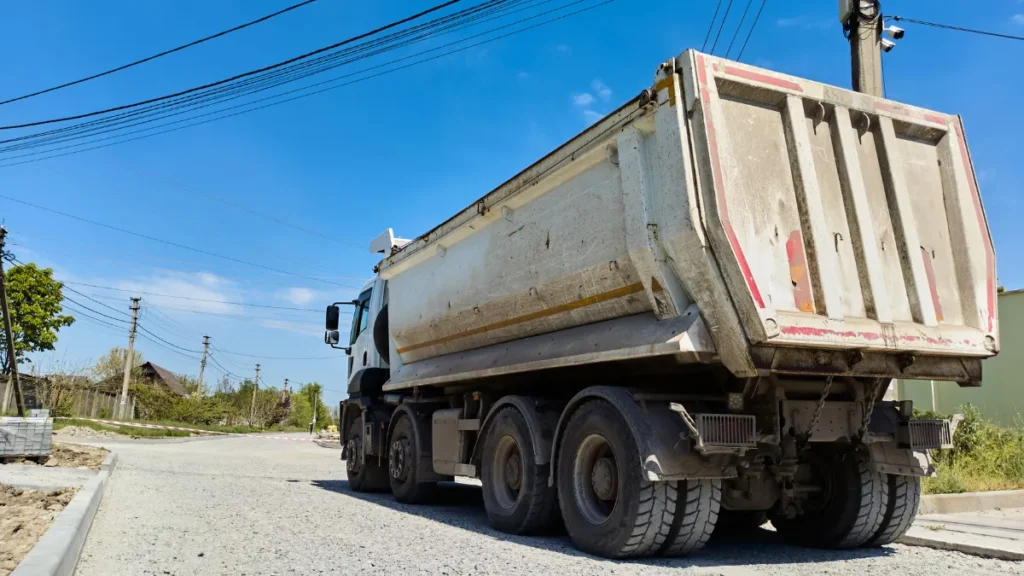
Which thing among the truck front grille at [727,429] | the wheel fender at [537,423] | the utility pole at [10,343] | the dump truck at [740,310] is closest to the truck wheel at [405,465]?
the dump truck at [740,310]

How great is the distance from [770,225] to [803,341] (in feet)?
2.57

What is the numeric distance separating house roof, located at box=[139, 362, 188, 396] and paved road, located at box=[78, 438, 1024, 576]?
6202 centimetres

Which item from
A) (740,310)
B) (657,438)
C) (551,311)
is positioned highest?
(551,311)

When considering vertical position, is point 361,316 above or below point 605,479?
above

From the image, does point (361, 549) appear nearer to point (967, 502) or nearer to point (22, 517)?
point (22, 517)

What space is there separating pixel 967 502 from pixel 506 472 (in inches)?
199

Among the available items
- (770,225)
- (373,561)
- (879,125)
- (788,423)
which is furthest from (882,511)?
(373,561)

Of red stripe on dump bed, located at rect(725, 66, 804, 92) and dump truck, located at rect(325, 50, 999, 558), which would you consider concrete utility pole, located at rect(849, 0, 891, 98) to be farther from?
red stripe on dump bed, located at rect(725, 66, 804, 92)

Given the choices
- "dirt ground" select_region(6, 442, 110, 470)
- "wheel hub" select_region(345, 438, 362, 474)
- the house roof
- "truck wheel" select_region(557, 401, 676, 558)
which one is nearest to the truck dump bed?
"truck wheel" select_region(557, 401, 676, 558)

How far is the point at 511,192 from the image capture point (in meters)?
6.73

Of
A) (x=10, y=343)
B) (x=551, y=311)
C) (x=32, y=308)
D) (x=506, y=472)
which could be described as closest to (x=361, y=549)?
(x=506, y=472)

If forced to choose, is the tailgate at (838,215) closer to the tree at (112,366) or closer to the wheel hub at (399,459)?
the wheel hub at (399,459)

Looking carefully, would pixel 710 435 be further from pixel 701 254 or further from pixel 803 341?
pixel 701 254

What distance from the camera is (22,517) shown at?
5.78 meters
